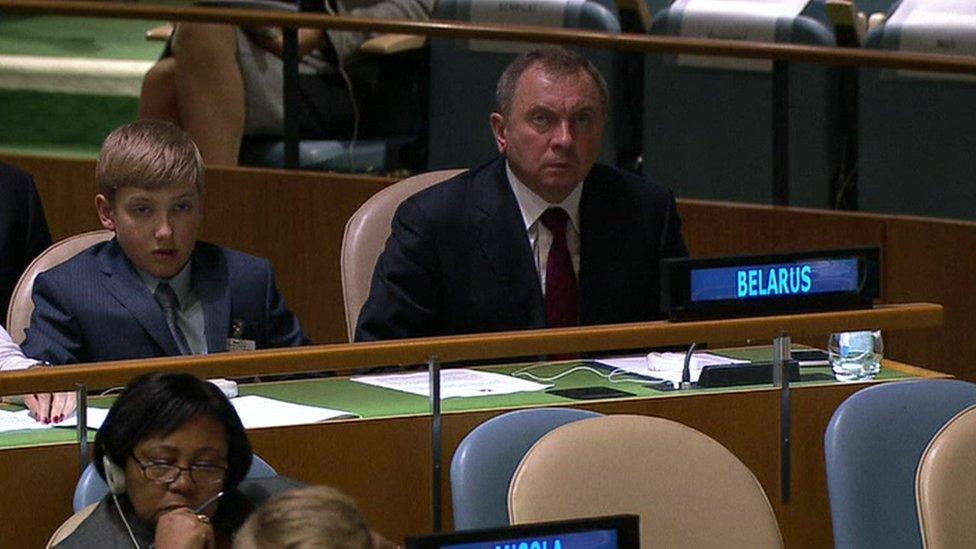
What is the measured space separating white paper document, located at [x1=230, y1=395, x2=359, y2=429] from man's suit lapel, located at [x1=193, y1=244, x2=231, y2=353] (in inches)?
16.1

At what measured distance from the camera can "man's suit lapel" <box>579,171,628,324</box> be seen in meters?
4.53

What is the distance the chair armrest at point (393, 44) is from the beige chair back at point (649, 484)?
3266 mm

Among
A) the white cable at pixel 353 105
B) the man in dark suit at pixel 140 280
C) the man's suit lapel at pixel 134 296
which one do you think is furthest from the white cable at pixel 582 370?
the white cable at pixel 353 105

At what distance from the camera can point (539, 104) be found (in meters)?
4.52

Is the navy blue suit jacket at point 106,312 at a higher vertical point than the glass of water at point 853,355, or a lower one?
higher

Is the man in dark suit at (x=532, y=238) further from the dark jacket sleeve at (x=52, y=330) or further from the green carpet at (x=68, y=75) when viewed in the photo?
the green carpet at (x=68, y=75)

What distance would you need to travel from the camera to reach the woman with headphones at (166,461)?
3078 millimetres

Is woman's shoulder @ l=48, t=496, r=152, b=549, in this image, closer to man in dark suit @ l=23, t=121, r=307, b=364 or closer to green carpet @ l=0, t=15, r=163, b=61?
man in dark suit @ l=23, t=121, r=307, b=364

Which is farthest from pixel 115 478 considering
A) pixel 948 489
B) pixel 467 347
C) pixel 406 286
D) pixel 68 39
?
pixel 68 39

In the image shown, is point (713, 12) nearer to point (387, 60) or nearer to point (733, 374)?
point (387, 60)

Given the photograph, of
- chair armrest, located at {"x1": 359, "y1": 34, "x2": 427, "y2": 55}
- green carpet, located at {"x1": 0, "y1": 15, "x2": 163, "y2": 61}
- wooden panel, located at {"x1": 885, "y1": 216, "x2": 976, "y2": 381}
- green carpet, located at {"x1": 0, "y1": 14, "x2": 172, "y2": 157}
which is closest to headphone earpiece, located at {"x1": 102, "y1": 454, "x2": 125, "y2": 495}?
wooden panel, located at {"x1": 885, "y1": 216, "x2": 976, "y2": 381}

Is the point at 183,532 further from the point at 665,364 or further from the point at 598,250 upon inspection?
the point at 598,250

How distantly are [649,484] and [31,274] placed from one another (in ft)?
5.08

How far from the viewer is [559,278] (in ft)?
14.9
